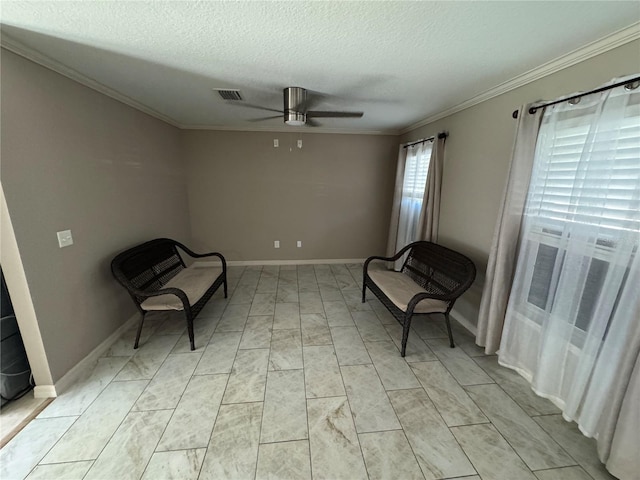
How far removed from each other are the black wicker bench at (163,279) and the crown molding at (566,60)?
3.22 meters

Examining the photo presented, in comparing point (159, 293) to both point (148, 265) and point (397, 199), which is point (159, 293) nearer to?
point (148, 265)

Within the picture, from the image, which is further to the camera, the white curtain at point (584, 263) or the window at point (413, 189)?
the window at point (413, 189)

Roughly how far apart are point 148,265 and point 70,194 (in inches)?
37.1

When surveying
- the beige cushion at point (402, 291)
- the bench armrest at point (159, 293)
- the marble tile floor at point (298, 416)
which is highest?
the bench armrest at point (159, 293)

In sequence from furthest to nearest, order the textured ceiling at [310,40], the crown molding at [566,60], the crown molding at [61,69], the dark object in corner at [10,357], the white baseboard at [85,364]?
the white baseboard at [85,364], the dark object in corner at [10,357], the crown molding at [61,69], the crown molding at [566,60], the textured ceiling at [310,40]

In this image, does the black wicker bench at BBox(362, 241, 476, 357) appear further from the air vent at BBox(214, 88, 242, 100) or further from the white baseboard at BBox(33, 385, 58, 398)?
the white baseboard at BBox(33, 385, 58, 398)

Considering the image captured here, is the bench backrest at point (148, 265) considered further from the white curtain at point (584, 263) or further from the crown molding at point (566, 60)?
the crown molding at point (566, 60)

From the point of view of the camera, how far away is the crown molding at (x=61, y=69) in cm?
151

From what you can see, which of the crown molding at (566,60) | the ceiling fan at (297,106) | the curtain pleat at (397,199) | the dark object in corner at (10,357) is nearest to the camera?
the crown molding at (566,60)

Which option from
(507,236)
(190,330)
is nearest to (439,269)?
(507,236)

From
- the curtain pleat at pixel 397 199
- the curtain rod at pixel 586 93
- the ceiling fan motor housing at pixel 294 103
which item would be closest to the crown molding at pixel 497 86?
the curtain rod at pixel 586 93

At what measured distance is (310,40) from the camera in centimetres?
149

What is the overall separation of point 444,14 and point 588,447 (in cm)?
250

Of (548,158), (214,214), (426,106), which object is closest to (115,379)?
(214,214)
